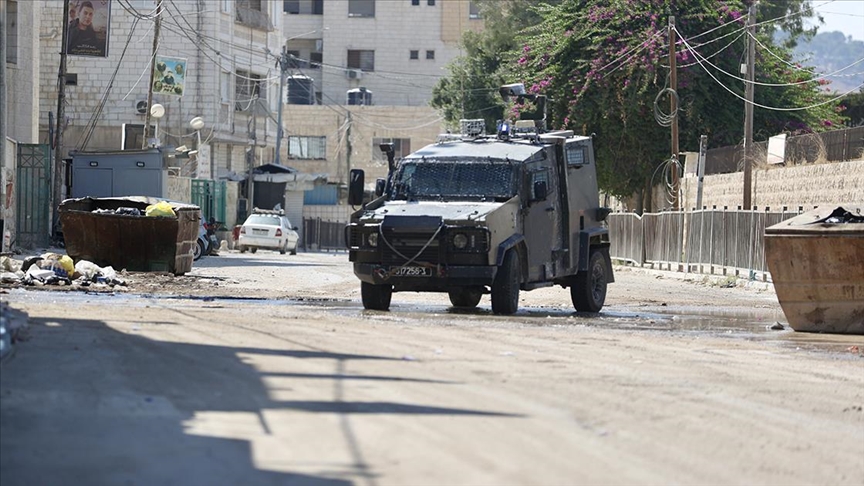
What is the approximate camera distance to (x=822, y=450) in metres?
8.66

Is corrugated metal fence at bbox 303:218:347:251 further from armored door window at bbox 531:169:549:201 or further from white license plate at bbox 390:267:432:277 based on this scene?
white license plate at bbox 390:267:432:277

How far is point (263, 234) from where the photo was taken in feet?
161

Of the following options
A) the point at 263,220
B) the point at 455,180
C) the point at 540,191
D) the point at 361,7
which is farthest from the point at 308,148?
the point at 540,191

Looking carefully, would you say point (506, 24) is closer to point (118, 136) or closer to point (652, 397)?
point (118, 136)

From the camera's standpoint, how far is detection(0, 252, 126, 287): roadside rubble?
2067 centimetres

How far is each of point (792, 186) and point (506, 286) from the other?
18.8 meters

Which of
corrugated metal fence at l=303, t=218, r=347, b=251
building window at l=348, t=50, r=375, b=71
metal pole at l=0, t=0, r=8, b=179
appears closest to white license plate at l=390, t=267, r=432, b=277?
metal pole at l=0, t=0, r=8, b=179

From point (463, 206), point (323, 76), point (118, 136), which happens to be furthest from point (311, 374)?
point (323, 76)

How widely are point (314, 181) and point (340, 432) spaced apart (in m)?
63.2

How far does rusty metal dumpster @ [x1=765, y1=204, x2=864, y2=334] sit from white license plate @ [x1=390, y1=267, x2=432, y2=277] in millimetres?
4124

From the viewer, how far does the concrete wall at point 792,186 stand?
30.7m

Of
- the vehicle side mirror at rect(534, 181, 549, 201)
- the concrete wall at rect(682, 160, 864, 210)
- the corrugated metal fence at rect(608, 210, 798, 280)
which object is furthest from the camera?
the concrete wall at rect(682, 160, 864, 210)

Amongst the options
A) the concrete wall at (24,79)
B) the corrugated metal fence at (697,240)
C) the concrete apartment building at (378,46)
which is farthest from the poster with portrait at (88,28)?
the concrete apartment building at (378,46)

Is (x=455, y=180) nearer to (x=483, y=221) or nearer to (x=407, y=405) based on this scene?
(x=483, y=221)
